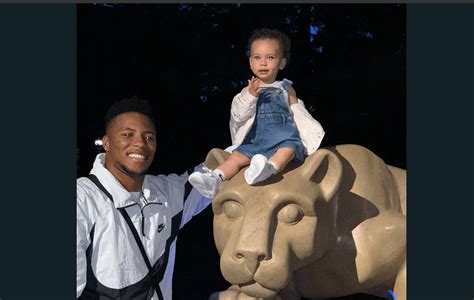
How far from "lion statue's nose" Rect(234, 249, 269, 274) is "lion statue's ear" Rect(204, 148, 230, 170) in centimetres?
56

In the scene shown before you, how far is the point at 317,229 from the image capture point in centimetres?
311

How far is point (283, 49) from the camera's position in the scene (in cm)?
333

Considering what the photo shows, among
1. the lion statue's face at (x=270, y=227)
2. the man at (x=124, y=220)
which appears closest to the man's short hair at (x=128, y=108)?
the man at (x=124, y=220)

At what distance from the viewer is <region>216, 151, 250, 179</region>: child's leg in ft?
10.7

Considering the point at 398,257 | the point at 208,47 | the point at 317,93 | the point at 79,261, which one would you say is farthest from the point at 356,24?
the point at 79,261

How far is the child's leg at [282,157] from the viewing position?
3.14 m

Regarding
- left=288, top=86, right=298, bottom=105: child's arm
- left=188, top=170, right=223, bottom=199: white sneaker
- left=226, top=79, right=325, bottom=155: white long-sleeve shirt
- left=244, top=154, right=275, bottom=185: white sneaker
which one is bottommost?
left=188, top=170, right=223, bottom=199: white sneaker

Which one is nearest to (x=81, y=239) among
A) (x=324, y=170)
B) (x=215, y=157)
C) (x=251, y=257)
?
(x=215, y=157)

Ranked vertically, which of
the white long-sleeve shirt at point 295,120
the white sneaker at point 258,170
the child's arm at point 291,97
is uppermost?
the child's arm at point 291,97

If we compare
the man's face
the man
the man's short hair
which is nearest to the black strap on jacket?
the man

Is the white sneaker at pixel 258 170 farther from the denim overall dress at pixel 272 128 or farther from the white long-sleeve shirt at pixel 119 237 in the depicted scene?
the white long-sleeve shirt at pixel 119 237

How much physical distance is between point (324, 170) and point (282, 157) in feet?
0.73

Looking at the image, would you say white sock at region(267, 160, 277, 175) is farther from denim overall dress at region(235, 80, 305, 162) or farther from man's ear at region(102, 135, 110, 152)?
man's ear at region(102, 135, 110, 152)

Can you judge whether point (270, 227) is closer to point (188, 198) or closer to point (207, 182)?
point (207, 182)
